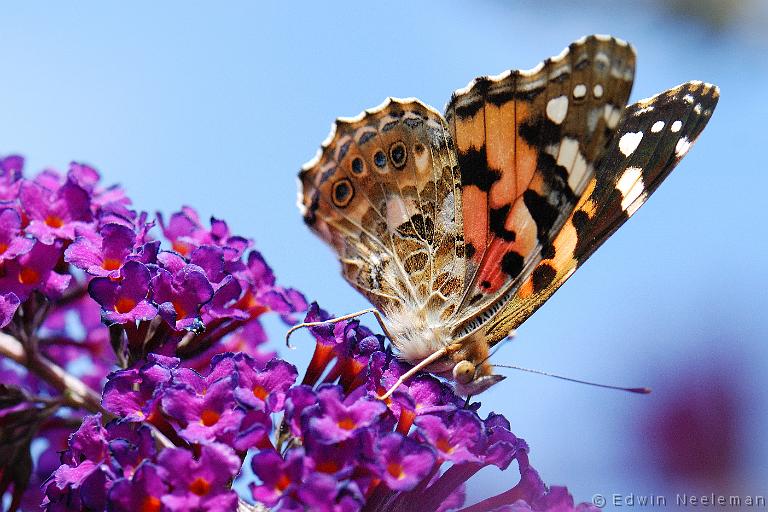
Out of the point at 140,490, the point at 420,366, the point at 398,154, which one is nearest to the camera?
the point at 140,490

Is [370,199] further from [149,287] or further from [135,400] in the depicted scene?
[135,400]

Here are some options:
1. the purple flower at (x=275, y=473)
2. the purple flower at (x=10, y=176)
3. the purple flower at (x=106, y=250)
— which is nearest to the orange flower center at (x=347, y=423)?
the purple flower at (x=275, y=473)

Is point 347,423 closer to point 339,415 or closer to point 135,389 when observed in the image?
point 339,415

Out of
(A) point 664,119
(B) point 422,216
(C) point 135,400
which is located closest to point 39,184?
(C) point 135,400

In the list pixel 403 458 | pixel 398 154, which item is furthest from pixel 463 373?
pixel 398 154

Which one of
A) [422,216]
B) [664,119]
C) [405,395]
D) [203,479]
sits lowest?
[203,479]

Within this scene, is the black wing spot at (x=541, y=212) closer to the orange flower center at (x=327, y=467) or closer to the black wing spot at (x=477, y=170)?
the black wing spot at (x=477, y=170)
